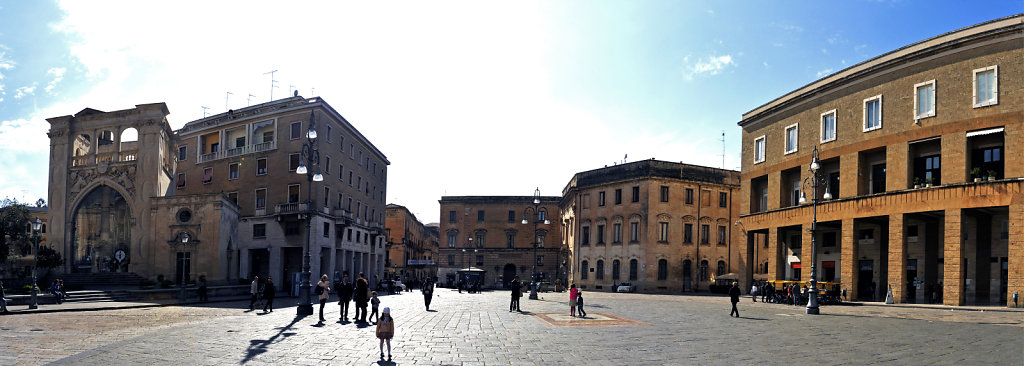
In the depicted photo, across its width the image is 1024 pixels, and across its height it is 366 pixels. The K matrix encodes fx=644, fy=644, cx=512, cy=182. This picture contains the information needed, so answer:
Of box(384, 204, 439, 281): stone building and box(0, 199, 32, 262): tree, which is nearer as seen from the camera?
box(0, 199, 32, 262): tree

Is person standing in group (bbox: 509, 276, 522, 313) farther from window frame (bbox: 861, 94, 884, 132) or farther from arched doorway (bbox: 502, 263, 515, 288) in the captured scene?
arched doorway (bbox: 502, 263, 515, 288)

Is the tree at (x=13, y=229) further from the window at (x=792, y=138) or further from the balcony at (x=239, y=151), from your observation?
the window at (x=792, y=138)

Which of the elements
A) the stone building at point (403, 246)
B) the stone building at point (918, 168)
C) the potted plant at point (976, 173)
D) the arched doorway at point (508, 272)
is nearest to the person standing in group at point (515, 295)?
the stone building at point (918, 168)

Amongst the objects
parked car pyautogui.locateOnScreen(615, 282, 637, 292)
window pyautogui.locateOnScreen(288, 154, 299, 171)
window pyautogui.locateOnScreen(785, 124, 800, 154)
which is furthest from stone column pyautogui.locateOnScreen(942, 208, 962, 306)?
window pyautogui.locateOnScreen(288, 154, 299, 171)

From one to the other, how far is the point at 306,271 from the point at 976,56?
29238 millimetres

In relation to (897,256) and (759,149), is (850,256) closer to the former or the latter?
(897,256)

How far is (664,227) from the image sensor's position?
185 feet

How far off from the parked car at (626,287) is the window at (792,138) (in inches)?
775

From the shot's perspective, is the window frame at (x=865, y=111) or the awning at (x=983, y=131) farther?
the window frame at (x=865, y=111)

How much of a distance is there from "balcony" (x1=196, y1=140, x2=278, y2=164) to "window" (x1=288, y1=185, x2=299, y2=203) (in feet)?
11.1

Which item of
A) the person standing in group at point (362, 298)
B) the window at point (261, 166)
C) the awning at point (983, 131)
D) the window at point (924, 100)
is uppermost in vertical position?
the window at point (924, 100)

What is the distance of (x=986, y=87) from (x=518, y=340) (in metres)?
25.1

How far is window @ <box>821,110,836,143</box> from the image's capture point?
35812 mm

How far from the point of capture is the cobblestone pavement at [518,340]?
40.0 feet
